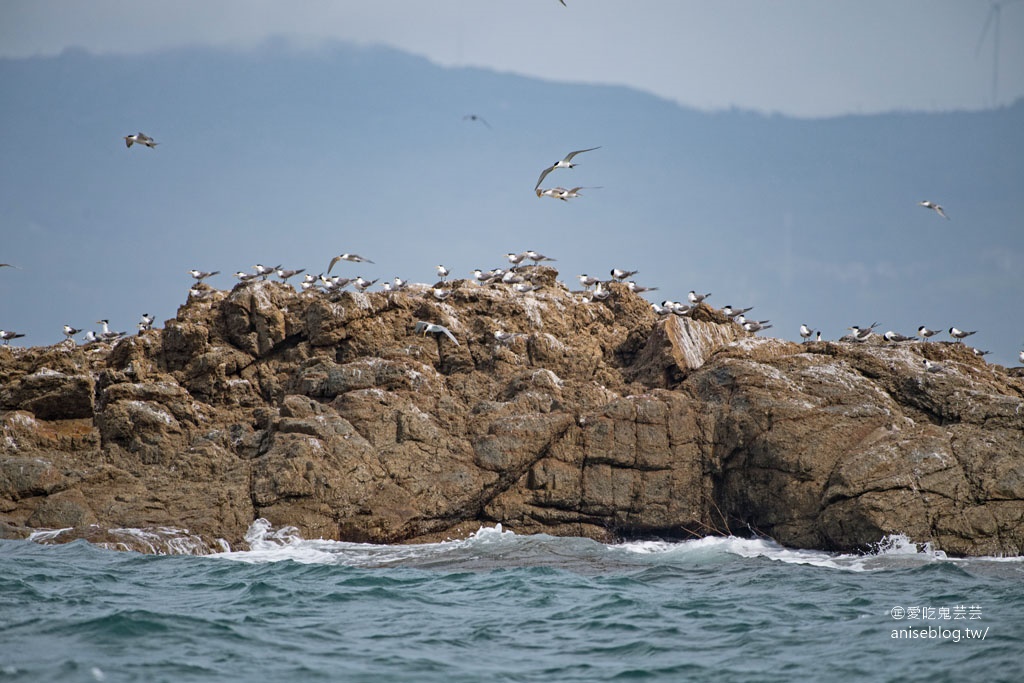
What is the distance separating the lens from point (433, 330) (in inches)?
926

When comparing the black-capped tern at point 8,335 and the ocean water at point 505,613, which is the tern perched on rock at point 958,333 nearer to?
the ocean water at point 505,613

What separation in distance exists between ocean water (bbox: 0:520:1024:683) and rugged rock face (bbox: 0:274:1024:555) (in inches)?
33.3

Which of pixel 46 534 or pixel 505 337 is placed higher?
pixel 505 337

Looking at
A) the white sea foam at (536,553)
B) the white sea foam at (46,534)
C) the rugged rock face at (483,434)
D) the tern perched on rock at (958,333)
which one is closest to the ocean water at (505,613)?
the white sea foam at (536,553)

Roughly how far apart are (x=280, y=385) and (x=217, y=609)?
9.35m

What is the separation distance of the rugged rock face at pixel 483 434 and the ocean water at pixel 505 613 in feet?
2.77

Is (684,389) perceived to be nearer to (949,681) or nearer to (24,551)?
(949,681)

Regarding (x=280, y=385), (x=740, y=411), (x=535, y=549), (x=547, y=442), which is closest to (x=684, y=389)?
(x=740, y=411)

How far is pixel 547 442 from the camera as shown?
2069 cm

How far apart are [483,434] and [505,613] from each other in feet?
21.8

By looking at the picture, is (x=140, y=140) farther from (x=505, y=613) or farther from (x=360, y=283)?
(x=505, y=613)

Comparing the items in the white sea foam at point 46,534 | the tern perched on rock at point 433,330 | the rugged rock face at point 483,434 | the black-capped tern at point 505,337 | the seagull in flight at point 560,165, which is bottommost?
the white sea foam at point 46,534

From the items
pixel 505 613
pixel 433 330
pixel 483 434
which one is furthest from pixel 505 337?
pixel 505 613

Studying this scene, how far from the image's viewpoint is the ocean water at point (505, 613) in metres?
12.0
